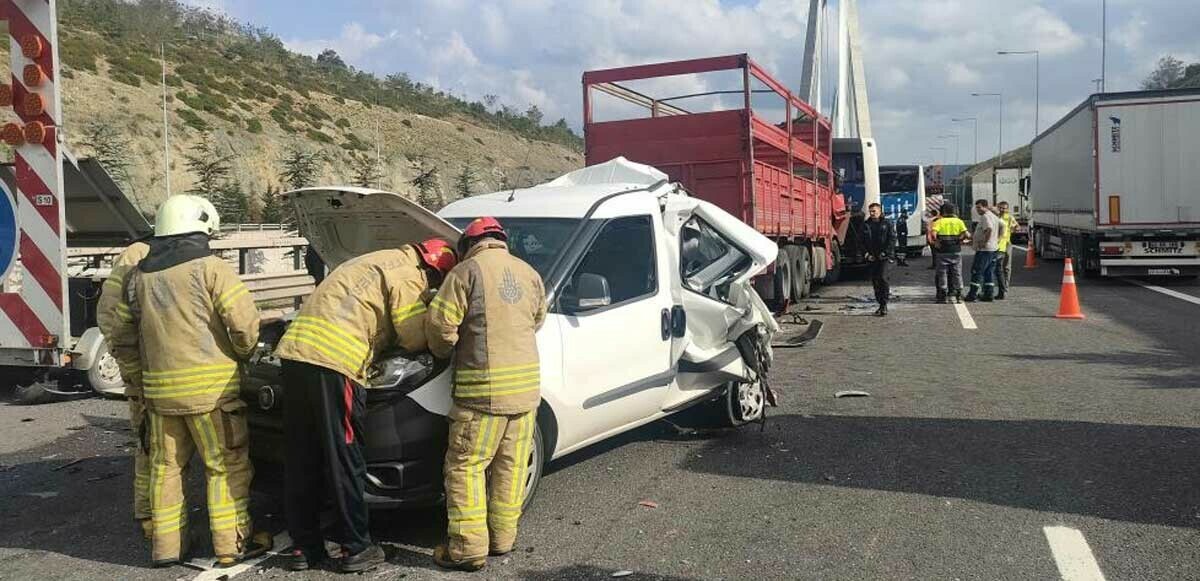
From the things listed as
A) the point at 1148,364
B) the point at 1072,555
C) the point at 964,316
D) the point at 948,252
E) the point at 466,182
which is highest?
the point at 466,182

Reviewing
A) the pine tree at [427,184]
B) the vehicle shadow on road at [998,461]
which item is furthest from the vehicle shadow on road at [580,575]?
the pine tree at [427,184]

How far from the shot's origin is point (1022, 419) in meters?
7.13

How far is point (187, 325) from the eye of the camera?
4312 millimetres

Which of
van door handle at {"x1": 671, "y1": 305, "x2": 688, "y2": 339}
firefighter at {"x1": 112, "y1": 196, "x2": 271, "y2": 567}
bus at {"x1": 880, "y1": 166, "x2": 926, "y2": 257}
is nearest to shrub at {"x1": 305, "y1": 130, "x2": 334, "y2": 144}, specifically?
bus at {"x1": 880, "y1": 166, "x2": 926, "y2": 257}

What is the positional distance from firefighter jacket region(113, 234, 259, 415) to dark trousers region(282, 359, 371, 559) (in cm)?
32

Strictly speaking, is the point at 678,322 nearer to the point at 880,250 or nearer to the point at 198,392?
the point at 198,392

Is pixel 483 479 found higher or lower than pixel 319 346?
lower

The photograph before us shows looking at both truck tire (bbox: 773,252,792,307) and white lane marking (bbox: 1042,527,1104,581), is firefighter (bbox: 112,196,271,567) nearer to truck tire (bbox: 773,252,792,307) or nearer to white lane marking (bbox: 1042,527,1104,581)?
white lane marking (bbox: 1042,527,1104,581)

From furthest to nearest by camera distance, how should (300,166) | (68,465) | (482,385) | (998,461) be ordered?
(300,166) < (68,465) < (998,461) < (482,385)

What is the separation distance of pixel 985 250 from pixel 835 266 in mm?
5460

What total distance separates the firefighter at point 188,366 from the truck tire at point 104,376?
399cm

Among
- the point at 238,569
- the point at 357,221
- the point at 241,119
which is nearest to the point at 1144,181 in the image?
the point at 357,221

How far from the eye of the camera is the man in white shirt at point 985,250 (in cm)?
1569

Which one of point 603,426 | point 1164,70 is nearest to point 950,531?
point 603,426
